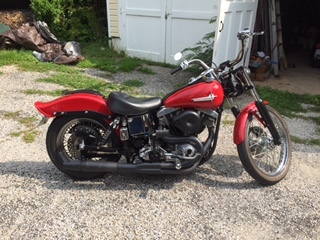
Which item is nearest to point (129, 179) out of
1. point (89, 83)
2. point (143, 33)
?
point (89, 83)

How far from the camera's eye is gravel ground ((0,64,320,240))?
89.7 inches

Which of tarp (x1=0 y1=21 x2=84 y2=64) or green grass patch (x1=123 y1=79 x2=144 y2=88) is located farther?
tarp (x1=0 y1=21 x2=84 y2=64)

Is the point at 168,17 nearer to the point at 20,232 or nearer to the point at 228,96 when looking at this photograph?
the point at 228,96

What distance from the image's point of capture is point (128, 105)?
8.13 feet

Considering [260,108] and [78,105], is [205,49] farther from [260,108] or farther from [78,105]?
[78,105]

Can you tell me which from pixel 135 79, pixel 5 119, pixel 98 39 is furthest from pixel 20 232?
pixel 98 39

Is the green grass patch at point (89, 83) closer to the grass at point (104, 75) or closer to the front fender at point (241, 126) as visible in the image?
the grass at point (104, 75)

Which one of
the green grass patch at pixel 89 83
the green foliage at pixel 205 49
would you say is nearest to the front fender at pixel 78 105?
the green grass patch at pixel 89 83

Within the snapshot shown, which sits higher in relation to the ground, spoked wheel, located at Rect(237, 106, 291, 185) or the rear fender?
the rear fender

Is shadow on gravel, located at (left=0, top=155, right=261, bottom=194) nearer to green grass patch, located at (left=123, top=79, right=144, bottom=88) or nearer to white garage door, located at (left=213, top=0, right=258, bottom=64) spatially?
white garage door, located at (left=213, top=0, right=258, bottom=64)

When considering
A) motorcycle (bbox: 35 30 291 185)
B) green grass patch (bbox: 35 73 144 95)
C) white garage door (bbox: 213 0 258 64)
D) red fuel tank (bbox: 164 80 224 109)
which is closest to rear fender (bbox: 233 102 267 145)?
motorcycle (bbox: 35 30 291 185)

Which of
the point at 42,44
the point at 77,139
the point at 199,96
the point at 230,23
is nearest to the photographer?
the point at 199,96

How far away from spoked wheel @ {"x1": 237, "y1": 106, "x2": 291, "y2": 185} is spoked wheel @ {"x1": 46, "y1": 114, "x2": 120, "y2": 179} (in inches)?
45.5

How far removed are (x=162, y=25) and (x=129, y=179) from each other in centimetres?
483
